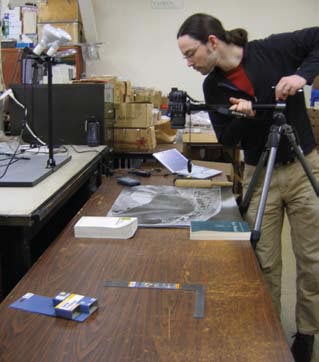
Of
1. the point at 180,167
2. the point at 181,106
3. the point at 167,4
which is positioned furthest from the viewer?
the point at 167,4

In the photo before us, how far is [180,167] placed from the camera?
87.9 inches

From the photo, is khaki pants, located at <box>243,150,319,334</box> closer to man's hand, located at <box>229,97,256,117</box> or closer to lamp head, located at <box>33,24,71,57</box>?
man's hand, located at <box>229,97,256,117</box>

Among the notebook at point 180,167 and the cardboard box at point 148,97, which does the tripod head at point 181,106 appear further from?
the cardboard box at point 148,97

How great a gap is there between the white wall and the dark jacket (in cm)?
341

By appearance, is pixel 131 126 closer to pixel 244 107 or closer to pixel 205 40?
pixel 205 40

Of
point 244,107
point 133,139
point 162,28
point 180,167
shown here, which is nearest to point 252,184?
point 244,107

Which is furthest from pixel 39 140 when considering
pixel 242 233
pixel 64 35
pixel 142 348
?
pixel 142 348

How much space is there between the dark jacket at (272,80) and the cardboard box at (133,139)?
1066 mm

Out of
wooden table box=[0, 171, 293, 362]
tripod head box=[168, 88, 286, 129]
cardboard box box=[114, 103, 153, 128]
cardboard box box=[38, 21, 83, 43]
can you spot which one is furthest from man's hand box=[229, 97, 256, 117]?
cardboard box box=[38, 21, 83, 43]

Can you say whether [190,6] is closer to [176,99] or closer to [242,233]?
[176,99]

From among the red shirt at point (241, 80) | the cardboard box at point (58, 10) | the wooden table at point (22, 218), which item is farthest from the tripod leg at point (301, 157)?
the cardboard box at point (58, 10)

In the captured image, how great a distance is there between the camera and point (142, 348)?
0.79 metres

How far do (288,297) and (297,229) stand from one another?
903mm

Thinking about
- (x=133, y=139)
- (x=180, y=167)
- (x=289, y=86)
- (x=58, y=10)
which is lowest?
(x=180, y=167)
